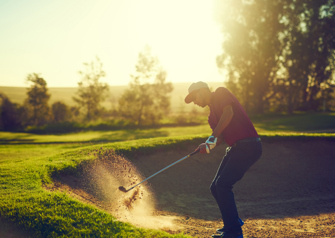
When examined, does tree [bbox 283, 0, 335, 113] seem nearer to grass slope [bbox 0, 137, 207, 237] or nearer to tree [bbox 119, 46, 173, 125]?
tree [bbox 119, 46, 173, 125]

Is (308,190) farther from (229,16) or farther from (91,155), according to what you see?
(229,16)

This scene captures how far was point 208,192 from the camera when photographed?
27.9 ft

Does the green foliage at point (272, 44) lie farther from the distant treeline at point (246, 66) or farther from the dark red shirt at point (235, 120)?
the dark red shirt at point (235, 120)

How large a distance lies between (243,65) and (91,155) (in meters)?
32.8

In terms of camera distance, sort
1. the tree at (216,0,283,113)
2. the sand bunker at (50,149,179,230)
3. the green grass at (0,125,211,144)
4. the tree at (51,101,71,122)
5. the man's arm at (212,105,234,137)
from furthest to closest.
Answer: the tree at (51,101,71,122), the tree at (216,0,283,113), the green grass at (0,125,211,144), the sand bunker at (50,149,179,230), the man's arm at (212,105,234,137)

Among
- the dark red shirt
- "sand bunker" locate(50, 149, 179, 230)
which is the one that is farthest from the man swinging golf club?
"sand bunker" locate(50, 149, 179, 230)

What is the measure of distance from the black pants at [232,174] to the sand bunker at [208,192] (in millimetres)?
1073

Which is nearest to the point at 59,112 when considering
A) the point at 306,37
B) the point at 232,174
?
the point at 306,37

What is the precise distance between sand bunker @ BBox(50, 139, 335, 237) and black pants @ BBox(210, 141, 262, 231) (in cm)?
107

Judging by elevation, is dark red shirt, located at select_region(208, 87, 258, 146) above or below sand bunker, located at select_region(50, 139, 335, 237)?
above

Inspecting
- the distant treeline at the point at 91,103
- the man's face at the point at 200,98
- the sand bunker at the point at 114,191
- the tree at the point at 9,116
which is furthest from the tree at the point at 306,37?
the tree at the point at 9,116

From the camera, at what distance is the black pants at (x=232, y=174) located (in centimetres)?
455

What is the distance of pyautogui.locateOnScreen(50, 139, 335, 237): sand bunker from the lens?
20.0 feet

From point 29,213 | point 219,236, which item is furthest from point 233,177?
point 29,213
